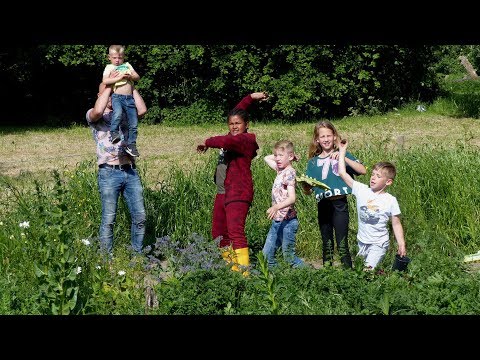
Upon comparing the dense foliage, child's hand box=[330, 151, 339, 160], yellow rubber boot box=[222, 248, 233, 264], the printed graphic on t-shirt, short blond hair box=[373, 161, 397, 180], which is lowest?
yellow rubber boot box=[222, 248, 233, 264]

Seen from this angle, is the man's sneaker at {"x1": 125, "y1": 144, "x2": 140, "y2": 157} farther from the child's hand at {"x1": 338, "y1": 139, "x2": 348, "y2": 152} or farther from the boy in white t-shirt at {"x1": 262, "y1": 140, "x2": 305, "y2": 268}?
the child's hand at {"x1": 338, "y1": 139, "x2": 348, "y2": 152}

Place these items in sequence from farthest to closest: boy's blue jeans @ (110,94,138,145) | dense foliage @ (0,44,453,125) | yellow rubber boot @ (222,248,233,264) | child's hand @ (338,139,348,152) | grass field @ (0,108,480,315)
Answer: dense foliage @ (0,44,453,125)
boy's blue jeans @ (110,94,138,145)
child's hand @ (338,139,348,152)
yellow rubber boot @ (222,248,233,264)
grass field @ (0,108,480,315)

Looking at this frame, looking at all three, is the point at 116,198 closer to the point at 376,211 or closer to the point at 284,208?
the point at 284,208

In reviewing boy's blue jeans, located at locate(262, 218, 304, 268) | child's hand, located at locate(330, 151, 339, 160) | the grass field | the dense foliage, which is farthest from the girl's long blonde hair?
the dense foliage

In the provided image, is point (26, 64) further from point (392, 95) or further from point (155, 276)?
point (155, 276)

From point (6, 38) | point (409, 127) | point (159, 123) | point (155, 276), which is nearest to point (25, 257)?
point (155, 276)

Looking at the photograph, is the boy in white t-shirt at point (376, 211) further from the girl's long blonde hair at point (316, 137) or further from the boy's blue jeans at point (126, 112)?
the boy's blue jeans at point (126, 112)

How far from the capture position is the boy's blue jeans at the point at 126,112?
5.81 meters

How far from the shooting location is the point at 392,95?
819 inches

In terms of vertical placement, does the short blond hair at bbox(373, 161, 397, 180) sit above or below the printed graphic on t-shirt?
below

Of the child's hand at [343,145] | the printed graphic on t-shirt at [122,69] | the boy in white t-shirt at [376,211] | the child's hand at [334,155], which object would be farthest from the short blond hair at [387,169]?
the printed graphic on t-shirt at [122,69]

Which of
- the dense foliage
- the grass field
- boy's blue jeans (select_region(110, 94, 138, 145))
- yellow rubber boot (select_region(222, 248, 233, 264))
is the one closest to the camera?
the grass field

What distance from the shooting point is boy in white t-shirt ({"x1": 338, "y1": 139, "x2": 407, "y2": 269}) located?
18.1ft

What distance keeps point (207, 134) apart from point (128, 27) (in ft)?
51.7
